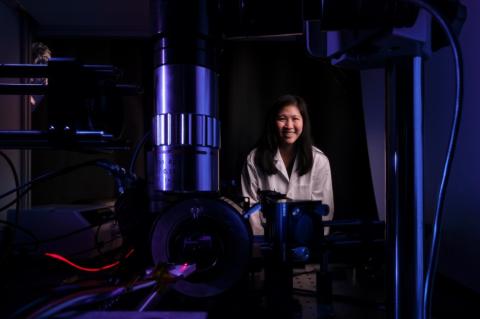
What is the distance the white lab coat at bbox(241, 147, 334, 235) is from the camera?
190 centimetres

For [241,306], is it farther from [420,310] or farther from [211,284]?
[420,310]

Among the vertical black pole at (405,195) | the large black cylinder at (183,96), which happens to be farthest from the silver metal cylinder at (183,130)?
the vertical black pole at (405,195)

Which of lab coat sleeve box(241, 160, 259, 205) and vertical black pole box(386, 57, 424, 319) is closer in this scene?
vertical black pole box(386, 57, 424, 319)

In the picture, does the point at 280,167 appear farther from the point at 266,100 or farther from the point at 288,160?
the point at 266,100

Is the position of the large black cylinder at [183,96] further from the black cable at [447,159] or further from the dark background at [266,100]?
the dark background at [266,100]

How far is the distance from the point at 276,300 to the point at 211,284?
4.0 inches

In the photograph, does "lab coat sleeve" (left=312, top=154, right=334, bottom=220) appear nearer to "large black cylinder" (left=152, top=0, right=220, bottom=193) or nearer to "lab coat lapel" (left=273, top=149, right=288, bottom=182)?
"lab coat lapel" (left=273, top=149, right=288, bottom=182)

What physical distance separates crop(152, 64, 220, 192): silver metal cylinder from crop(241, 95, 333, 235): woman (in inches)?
59.8

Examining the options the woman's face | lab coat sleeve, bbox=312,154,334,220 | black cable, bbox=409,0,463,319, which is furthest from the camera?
lab coat sleeve, bbox=312,154,334,220

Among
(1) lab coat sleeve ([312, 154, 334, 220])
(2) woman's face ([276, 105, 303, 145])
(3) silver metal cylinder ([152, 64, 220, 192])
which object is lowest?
(1) lab coat sleeve ([312, 154, 334, 220])

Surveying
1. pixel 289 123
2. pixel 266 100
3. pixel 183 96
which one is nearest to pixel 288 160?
pixel 289 123

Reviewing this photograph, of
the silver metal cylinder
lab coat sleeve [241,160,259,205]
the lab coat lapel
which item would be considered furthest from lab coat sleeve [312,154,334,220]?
the silver metal cylinder

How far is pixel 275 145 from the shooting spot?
1918 mm

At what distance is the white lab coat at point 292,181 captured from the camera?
1900mm
